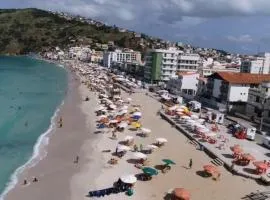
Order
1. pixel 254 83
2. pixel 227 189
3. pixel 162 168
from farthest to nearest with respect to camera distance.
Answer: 1. pixel 254 83
2. pixel 162 168
3. pixel 227 189

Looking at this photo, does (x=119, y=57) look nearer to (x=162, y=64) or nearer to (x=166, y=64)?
(x=166, y=64)

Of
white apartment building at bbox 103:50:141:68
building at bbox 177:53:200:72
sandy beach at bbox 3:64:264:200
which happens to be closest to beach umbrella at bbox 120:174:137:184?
sandy beach at bbox 3:64:264:200

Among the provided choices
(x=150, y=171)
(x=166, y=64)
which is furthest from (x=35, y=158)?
(x=166, y=64)

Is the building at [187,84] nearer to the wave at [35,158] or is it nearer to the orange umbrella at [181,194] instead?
the wave at [35,158]

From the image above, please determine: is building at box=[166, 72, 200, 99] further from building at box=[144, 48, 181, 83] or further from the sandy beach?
the sandy beach

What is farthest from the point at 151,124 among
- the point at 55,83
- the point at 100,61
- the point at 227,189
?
the point at 100,61

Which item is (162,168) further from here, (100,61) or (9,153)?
(100,61)

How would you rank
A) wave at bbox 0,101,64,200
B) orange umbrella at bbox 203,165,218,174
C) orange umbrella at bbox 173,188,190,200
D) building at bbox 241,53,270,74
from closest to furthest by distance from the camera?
orange umbrella at bbox 173,188,190,200 → wave at bbox 0,101,64,200 → orange umbrella at bbox 203,165,218,174 → building at bbox 241,53,270,74
